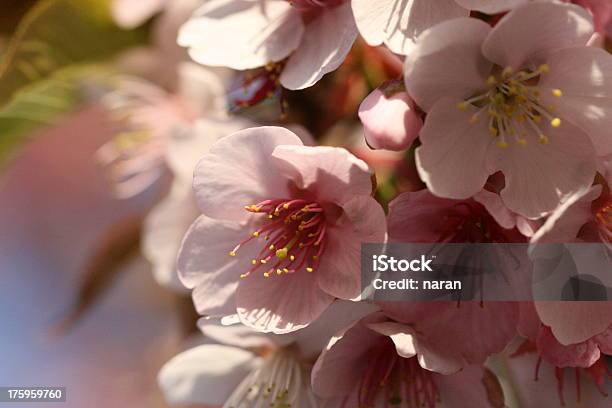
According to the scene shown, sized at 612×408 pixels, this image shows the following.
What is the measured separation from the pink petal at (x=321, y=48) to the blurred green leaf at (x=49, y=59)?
320 millimetres

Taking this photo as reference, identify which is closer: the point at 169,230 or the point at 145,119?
the point at 169,230

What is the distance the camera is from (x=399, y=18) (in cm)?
58

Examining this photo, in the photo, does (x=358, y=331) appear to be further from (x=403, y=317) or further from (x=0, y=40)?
(x=0, y=40)

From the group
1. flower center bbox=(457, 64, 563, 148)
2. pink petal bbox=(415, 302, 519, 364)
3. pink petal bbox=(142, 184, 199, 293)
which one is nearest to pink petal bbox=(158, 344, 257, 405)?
pink petal bbox=(142, 184, 199, 293)

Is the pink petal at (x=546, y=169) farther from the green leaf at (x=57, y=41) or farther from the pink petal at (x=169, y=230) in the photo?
the green leaf at (x=57, y=41)

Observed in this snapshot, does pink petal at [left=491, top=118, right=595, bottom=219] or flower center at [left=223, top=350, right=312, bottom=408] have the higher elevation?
pink petal at [left=491, top=118, right=595, bottom=219]

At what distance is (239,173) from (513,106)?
0.22 meters

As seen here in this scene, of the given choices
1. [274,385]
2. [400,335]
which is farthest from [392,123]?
→ [274,385]

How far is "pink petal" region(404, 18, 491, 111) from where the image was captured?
520 mm

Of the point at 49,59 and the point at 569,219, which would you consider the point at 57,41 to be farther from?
the point at 569,219

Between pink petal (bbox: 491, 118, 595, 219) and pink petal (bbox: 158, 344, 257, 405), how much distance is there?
31cm

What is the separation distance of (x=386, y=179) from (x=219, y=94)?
226mm

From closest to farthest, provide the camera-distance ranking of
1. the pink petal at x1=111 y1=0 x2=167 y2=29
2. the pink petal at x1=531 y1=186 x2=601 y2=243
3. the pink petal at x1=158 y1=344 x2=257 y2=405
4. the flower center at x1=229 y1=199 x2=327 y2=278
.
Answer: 1. the pink petal at x1=531 y1=186 x2=601 y2=243
2. the flower center at x1=229 y1=199 x2=327 y2=278
3. the pink petal at x1=158 y1=344 x2=257 y2=405
4. the pink petal at x1=111 y1=0 x2=167 y2=29

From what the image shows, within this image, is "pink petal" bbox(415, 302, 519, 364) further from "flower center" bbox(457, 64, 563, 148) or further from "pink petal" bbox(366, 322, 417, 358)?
"flower center" bbox(457, 64, 563, 148)
